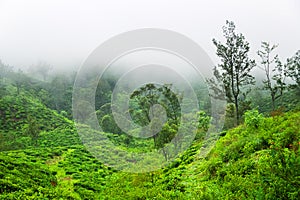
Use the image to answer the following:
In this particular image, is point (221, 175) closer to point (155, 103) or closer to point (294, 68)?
point (155, 103)

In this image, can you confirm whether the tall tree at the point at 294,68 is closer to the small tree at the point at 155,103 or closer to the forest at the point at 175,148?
the forest at the point at 175,148

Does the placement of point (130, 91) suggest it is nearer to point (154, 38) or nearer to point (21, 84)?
point (154, 38)

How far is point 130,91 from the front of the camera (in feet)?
88.5

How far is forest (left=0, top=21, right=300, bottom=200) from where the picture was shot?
9.62 metres

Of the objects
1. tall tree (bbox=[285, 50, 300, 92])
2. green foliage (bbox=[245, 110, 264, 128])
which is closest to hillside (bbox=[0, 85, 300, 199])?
green foliage (bbox=[245, 110, 264, 128])

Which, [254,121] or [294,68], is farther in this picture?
[294,68]

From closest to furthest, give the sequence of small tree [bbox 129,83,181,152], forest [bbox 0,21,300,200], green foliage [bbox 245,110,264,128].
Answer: forest [bbox 0,21,300,200]
green foliage [bbox 245,110,264,128]
small tree [bbox 129,83,181,152]

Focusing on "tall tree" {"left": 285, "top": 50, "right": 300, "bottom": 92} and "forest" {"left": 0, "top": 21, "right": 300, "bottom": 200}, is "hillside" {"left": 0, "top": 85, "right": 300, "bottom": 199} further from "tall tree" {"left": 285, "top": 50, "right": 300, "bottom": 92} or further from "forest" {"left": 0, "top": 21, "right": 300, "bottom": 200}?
"tall tree" {"left": 285, "top": 50, "right": 300, "bottom": 92}

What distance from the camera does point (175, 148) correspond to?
27.9m

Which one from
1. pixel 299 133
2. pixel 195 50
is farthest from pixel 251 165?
pixel 195 50

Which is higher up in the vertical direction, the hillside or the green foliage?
the green foliage

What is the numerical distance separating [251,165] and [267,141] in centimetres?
251

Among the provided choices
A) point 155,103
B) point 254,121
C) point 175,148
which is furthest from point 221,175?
point 155,103

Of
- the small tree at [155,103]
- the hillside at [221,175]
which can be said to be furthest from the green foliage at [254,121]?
the small tree at [155,103]
